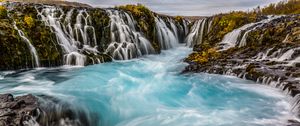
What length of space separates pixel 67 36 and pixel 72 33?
1.72 ft

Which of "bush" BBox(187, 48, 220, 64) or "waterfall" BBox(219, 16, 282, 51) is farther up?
"waterfall" BBox(219, 16, 282, 51)

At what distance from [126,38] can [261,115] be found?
14917mm

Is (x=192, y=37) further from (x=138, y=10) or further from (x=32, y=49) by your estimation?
(x=32, y=49)

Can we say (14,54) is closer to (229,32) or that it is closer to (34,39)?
(34,39)

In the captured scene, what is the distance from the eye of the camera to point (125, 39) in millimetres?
22469

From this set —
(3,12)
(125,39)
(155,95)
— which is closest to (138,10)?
(125,39)

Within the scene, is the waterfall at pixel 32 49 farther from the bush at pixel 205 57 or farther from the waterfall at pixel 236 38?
the waterfall at pixel 236 38

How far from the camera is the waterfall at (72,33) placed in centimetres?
1891

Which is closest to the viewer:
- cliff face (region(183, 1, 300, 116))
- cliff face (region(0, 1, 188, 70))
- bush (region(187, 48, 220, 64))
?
cliff face (region(183, 1, 300, 116))

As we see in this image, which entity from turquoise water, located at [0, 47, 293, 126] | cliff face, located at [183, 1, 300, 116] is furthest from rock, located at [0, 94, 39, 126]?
cliff face, located at [183, 1, 300, 116]

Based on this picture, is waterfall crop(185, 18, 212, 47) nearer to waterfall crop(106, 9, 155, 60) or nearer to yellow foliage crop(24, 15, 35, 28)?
waterfall crop(106, 9, 155, 60)

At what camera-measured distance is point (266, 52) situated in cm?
1759

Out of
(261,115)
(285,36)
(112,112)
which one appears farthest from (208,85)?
(285,36)

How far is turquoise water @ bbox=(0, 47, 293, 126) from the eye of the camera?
9.16 metres
